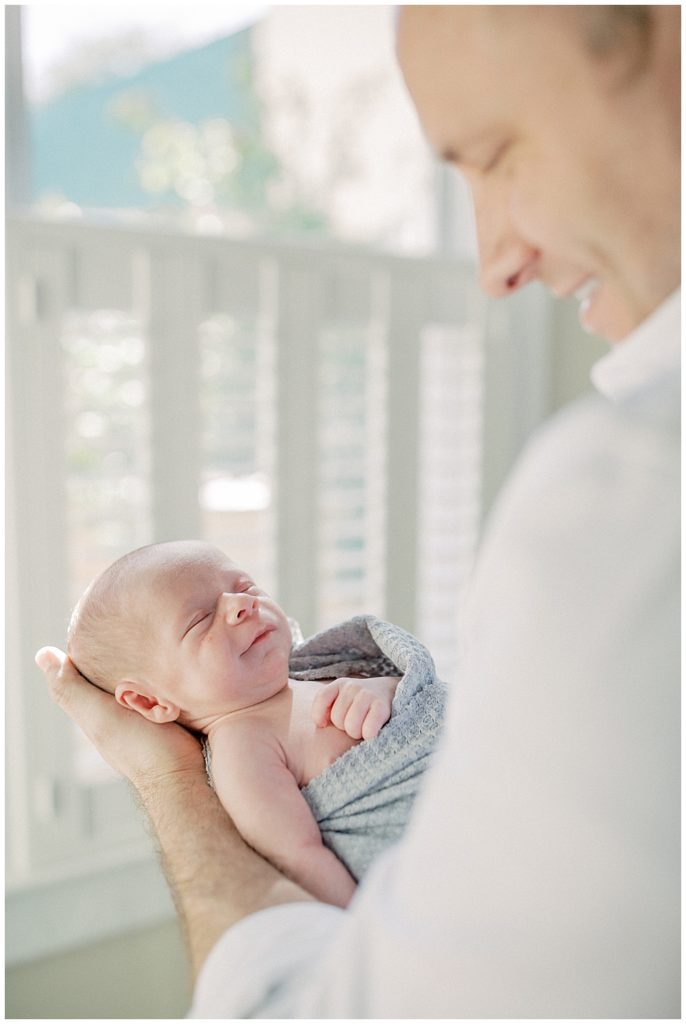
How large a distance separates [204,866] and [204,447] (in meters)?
1.21

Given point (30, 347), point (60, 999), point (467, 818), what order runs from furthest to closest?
point (60, 999), point (30, 347), point (467, 818)

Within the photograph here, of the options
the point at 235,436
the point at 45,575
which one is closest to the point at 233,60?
the point at 235,436

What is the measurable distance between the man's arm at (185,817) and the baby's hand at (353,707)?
0.13 m

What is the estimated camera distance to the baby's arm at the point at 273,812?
812mm

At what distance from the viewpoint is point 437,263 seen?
221 centimetres

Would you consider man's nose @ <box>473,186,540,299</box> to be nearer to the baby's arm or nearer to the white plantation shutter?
the baby's arm

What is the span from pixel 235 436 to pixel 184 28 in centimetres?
86

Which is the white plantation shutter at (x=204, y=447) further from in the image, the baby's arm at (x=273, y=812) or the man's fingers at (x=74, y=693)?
the baby's arm at (x=273, y=812)

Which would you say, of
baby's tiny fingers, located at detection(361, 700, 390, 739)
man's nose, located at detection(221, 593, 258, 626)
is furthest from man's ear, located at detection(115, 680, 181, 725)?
baby's tiny fingers, located at detection(361, 700, 390, 739)

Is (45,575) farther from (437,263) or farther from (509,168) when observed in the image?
(509,168)

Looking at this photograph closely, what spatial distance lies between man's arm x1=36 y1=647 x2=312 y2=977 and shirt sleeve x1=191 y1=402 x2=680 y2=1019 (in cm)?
22

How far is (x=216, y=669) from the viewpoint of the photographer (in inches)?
38.7

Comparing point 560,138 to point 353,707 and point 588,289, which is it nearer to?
point 588,289

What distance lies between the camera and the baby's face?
0.99 m
